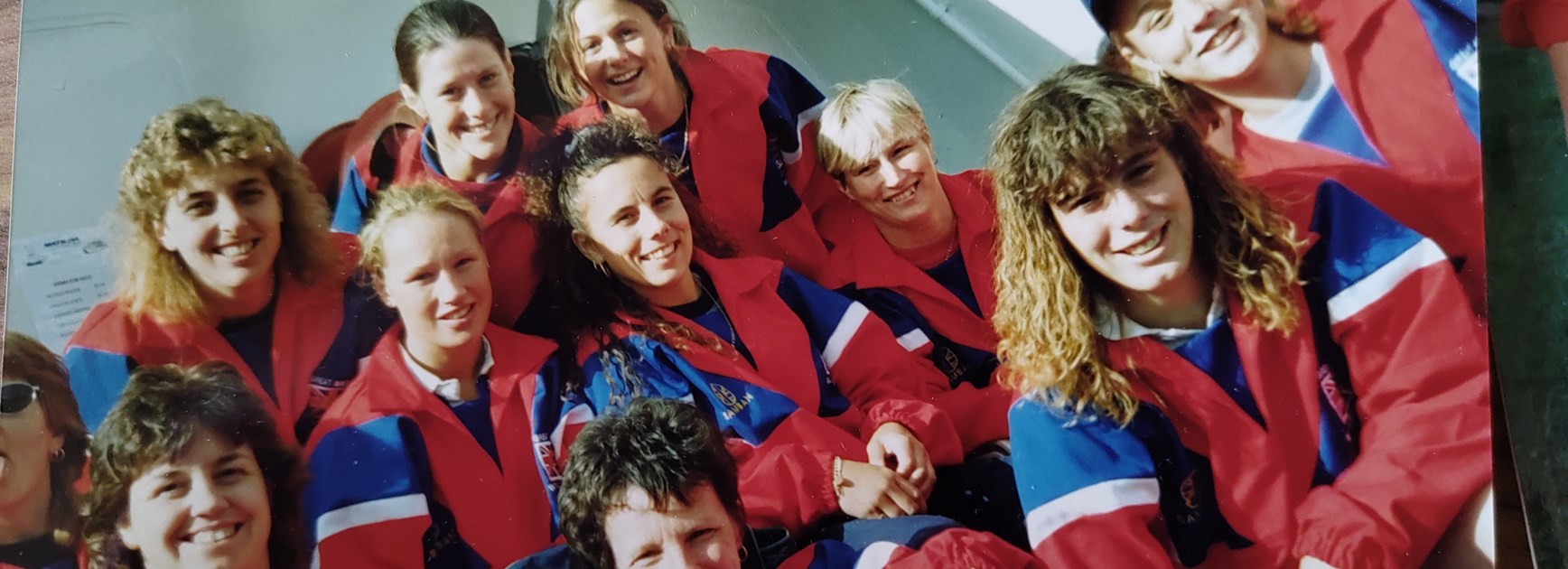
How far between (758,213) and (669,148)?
0.36ft

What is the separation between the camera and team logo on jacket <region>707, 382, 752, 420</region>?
1035mm

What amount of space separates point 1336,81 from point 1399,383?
288mm

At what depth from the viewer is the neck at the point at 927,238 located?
1.07 meters

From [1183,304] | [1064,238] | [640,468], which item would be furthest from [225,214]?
[1183,304]

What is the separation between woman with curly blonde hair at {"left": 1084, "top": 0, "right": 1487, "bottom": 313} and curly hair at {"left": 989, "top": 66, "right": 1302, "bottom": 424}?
0.05 metres

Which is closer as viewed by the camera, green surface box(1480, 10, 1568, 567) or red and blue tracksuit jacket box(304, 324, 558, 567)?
red and blue tracksuit jacket box(304, 324, 558, 567)

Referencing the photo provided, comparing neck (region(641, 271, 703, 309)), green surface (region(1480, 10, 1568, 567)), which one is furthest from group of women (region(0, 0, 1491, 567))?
green surface (region(1480, 10, 1568, 567))

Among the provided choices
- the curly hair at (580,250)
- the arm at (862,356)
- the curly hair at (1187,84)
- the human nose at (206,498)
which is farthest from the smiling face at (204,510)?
the curly hair at (1187,84)

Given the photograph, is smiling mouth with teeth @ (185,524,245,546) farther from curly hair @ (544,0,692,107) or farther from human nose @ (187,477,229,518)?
curly hair @ (544,0,692,107)

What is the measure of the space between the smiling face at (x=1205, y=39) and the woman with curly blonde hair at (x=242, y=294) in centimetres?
81

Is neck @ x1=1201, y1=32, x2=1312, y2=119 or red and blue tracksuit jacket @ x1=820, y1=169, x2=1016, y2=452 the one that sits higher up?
neck @ x1=1201, y1=32, x2=1312, y2=119

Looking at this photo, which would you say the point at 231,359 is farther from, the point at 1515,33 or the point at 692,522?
the point at 1515,33

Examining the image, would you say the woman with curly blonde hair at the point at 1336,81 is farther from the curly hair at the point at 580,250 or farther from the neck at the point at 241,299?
the neck at the point at 241,299

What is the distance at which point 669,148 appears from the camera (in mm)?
1071
